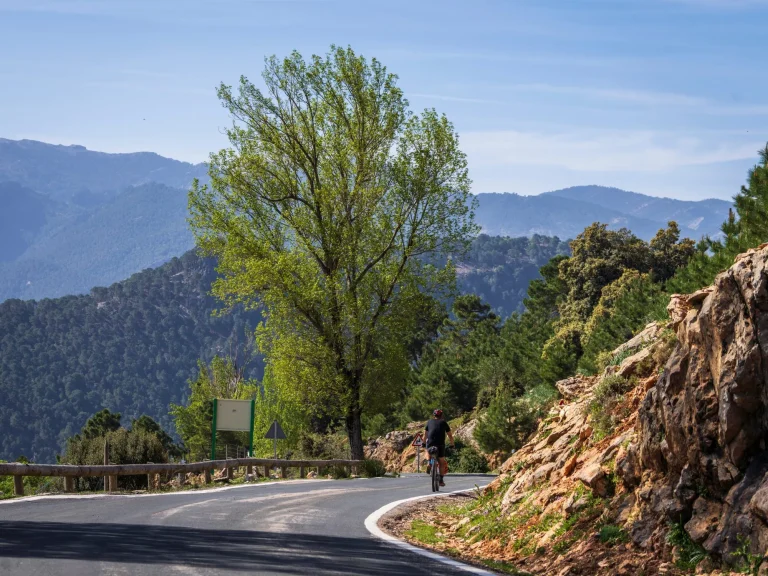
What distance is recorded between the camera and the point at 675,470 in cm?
986

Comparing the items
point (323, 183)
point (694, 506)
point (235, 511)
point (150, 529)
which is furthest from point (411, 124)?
point (694, 506)

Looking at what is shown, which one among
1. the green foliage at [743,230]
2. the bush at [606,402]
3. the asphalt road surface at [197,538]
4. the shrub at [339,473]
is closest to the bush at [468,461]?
the shrub at [339,473]

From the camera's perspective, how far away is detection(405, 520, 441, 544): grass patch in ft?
42.1

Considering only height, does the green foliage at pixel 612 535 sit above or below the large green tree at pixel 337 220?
below

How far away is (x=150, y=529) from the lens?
40.5 feet

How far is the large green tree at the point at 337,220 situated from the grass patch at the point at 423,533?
19631mm

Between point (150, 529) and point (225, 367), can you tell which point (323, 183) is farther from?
point (225, 367)

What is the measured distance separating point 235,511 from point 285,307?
19564mm

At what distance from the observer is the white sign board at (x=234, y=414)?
3144 cm

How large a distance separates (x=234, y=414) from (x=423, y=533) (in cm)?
1887

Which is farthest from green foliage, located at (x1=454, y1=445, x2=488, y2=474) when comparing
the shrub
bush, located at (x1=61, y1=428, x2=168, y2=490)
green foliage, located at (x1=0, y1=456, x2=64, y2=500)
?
bush, located at (x1=61, y1=428, x2=168, y2=490)

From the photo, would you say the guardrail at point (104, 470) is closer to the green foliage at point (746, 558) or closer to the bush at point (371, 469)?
the bush at point (371, 469)

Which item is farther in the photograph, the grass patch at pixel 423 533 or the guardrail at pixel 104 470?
the guardrail at pixel 104 470

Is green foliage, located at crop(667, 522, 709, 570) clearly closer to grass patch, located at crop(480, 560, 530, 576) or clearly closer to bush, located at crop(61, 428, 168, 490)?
Result: grass patch, located at crop(480, 560, 530, 576)
